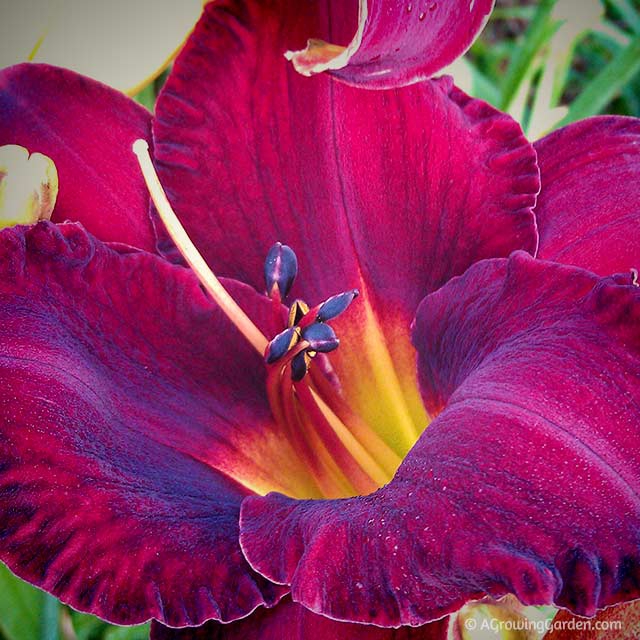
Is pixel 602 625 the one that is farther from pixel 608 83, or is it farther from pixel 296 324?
pixel 608 83

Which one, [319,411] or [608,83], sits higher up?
[608,83]

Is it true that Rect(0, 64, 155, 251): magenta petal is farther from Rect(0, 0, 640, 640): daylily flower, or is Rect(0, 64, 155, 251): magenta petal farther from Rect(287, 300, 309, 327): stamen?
Rect(287, 300, 309, 327): stamen

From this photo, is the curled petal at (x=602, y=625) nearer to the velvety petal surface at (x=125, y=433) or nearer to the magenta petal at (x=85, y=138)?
the velvety petal surface at (x=125, y=433)

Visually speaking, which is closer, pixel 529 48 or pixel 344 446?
pixel 344 446

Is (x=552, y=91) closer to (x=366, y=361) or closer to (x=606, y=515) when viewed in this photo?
(x=366, y=361)

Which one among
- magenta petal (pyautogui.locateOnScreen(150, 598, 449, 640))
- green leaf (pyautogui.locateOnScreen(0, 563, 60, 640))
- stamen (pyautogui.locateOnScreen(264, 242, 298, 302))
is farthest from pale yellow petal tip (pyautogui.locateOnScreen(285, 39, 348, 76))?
green leaf (pyautogui.locateOnScreen(0, 563, 60, 640))

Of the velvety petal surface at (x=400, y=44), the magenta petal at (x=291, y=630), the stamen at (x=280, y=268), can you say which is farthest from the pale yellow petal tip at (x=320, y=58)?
the magenta petal at (x=291, y=630)

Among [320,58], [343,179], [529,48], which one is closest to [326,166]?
[343,179]
